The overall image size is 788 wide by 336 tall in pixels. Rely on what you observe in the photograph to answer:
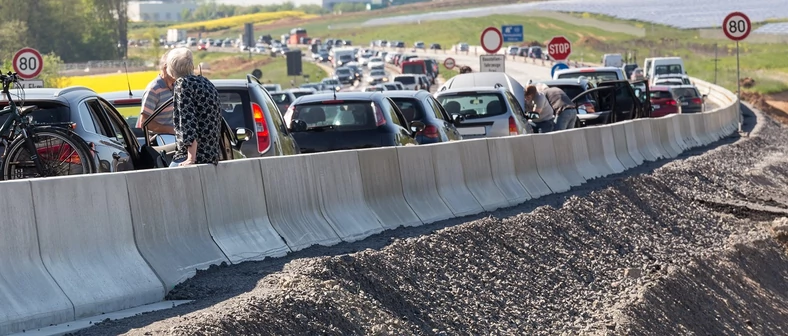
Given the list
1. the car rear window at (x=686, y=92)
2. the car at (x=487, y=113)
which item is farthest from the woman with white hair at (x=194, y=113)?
the car rear window at (x=686, y=92)

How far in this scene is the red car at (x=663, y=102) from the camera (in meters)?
40.9

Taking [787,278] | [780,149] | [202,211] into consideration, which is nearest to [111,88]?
[780,149]

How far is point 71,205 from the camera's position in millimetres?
7523

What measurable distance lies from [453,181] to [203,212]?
534 centimetres

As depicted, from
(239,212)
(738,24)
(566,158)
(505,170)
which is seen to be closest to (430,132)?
(566,158)

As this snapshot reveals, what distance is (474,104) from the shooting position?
22.7m

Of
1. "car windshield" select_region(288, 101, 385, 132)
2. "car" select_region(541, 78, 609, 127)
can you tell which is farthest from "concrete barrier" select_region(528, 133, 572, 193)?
"car" select_region(541, 78, 609, 127)

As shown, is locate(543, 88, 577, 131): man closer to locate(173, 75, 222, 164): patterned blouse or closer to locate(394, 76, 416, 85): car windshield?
locate(173, 75, 222, 164): patterned blouse

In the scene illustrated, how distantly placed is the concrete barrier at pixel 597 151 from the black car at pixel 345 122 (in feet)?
12.2

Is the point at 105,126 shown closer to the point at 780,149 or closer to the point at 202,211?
the point at 202,211

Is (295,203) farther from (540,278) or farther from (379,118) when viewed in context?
(379,118)

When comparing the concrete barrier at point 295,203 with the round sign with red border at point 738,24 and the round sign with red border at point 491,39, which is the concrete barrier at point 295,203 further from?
the round sign with red border at point 738,24

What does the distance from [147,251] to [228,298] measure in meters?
0.64

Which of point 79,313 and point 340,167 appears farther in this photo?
point 340,167
